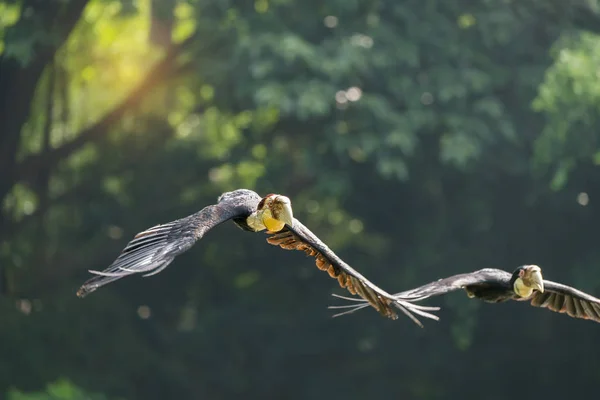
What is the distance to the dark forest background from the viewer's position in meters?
19.4

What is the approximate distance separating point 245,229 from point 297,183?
1255cm

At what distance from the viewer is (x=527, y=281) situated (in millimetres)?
9016

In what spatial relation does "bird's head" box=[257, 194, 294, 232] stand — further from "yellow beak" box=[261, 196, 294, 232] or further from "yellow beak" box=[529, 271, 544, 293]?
"yellow beak" box=[529, 271, 544, 293]

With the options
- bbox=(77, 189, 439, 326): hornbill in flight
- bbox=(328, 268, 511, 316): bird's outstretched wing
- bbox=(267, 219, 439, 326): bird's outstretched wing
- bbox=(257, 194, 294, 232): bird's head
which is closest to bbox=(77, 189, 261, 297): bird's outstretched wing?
bbox=(77, 189, 439, 326): hornbill in flight

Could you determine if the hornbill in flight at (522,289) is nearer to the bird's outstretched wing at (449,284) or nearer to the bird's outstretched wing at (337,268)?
the bird's outstretched wing at (449,284)

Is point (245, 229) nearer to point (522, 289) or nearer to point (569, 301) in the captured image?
point (522, 289)

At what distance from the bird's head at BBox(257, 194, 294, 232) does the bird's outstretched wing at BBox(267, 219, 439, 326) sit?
251 mm

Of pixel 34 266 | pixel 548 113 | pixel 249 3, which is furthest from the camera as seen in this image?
pixel 34 266

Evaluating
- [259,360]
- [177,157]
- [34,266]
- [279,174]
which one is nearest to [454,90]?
[279,174]

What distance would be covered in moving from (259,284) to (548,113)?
6.34 m

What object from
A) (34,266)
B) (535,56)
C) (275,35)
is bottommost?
(34,266)

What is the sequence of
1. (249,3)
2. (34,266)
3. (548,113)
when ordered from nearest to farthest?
(548,113) → (249,3) → (34,266)

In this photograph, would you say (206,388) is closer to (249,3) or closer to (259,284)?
(259,284)

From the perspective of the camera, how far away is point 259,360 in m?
22.7
